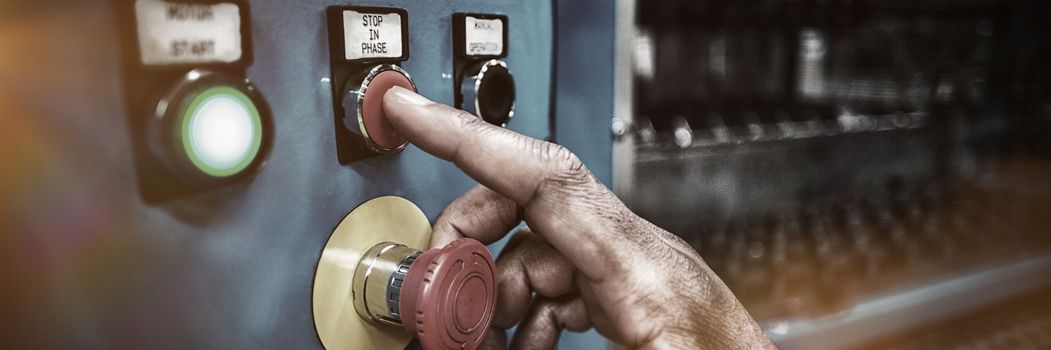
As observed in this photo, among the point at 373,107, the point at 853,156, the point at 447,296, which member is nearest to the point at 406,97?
the point at 373,107

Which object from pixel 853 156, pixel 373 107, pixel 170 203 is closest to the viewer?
pixel 170 203

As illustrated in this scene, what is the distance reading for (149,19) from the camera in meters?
0.34

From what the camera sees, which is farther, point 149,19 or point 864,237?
point 864,237

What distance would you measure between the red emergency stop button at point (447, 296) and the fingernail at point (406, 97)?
0.09 meters

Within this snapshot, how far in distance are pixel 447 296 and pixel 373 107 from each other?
13 centimetres

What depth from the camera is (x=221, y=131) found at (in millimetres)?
372

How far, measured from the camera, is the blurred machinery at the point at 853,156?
1.59 meters

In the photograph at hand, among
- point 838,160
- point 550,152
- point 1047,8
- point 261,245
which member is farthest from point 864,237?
point 261,245

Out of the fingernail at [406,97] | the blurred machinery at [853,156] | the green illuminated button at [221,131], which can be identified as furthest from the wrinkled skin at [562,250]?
the blurred machinery at [853,156]

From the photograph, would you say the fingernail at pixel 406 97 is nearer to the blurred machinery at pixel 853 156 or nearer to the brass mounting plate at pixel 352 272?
the brass mounting plate at pixel 352 272

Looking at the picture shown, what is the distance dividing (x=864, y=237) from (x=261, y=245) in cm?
170

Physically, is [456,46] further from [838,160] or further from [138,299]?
[838,160]

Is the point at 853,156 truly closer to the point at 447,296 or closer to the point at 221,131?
the point at 447,296

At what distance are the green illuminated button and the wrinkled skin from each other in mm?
104
